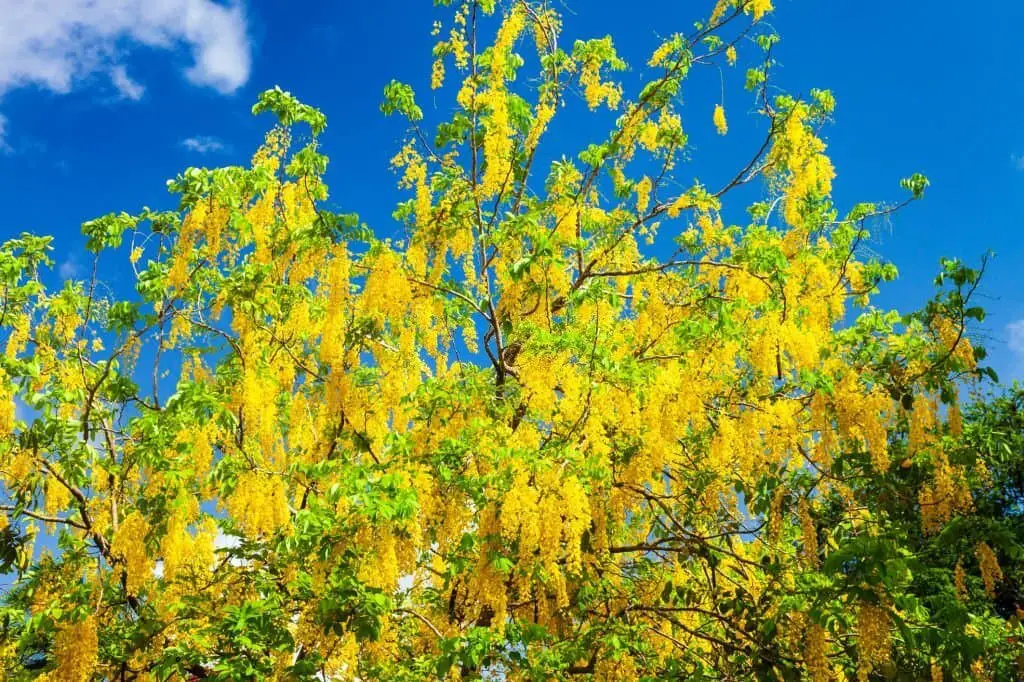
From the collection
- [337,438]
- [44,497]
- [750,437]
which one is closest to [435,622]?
[337,438]

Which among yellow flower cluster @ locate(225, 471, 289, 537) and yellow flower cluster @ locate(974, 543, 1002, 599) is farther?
yellow flower cluster @ locate(974, 543, 1002, 599)

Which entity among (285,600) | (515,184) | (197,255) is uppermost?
(515,184)

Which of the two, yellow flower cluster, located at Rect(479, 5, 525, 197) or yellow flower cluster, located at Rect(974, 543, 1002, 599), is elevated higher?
yellow flower cluster, located at Rect(479, 5, 525, 197)

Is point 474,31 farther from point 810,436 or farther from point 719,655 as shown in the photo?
point 719,655

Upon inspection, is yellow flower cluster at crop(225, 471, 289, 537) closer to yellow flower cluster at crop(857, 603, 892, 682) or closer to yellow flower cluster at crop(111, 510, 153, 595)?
yellow flower cluster at crop(111, 510, 153, 595)

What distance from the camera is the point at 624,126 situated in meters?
7.16

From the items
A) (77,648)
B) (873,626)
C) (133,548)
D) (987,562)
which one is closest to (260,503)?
(133,548)

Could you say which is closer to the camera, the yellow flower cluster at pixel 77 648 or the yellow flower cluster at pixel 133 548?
the yellow flower cluster at pixel 77 648

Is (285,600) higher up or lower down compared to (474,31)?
lower down

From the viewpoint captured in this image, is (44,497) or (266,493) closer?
(266,493)

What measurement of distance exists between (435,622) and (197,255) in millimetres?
2989

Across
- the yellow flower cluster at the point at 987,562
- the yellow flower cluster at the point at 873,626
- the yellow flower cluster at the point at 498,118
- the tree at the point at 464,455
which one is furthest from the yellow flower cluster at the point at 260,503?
the yellow flower cluster at the point at 987,562

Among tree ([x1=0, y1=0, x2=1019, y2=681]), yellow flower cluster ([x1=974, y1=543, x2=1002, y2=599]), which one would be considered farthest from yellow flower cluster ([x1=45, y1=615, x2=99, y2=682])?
yellow flower cluster ([x1=974, y1=543, x2=1002, y2=599])

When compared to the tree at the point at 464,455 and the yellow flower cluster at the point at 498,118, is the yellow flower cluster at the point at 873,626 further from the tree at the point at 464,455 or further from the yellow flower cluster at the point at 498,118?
the yellow flower cluster at the point at 498,118
